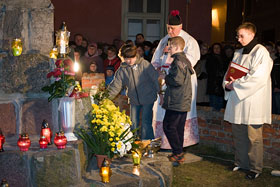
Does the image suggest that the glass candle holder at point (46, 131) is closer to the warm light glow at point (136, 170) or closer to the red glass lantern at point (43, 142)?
the red glass lantern at point (43, 142)

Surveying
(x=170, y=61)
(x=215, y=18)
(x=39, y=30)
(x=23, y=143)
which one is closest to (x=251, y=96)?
(x=170, y=61)

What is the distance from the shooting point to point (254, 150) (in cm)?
539

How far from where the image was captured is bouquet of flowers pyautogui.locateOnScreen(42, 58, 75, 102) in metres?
4.61

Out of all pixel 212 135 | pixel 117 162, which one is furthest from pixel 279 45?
pixel 117 162

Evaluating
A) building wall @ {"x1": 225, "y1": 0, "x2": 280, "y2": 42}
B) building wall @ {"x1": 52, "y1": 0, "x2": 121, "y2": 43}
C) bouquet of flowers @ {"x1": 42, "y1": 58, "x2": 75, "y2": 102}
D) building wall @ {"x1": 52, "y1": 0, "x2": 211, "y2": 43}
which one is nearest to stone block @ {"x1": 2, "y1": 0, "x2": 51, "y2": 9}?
bouquet of flowers @ {"x1": 42, "y1": 58, "x2": 75, "y2": 102}

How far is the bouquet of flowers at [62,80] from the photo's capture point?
4609mm

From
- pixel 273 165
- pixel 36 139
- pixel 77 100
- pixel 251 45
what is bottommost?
pixel 273 165

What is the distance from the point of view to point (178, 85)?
555 centimetres

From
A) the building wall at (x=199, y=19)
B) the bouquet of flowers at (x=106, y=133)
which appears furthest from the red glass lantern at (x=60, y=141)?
the building wall at (x=199, y=19)

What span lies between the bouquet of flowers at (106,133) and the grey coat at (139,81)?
1.00 meters

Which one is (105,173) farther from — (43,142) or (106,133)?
(43,142)

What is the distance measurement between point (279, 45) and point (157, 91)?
125 inches

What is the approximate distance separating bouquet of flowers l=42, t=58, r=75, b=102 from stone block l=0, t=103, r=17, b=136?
1.42 ft

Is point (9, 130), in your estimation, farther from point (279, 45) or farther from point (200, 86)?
point (279, 45)
